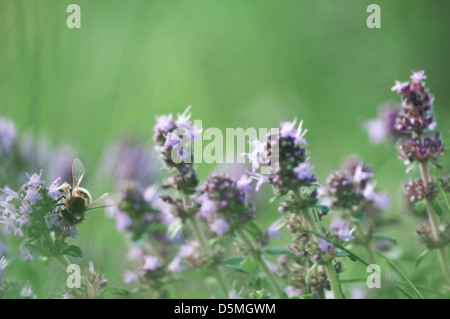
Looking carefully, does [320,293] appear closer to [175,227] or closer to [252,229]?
[252,229]

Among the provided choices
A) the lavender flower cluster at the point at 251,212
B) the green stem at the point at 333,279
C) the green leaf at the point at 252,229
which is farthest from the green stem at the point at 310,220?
the green leaf at the point at 252,229

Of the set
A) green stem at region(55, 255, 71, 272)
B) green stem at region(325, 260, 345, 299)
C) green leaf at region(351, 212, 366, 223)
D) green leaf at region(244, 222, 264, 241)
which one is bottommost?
green stem at region(325, 260, 345, 299)

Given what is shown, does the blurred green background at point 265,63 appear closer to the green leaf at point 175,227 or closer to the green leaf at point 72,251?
the green leaf at point 175,227

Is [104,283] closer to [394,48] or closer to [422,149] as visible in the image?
[422,149]

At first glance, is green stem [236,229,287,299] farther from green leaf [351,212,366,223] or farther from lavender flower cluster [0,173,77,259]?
lavender flower cluster [0,173,77,259]

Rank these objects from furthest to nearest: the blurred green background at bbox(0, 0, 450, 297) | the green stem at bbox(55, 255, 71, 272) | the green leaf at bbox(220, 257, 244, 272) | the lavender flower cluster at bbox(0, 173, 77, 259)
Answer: the blurred green background at bbox(0, 0, 450, 297) < the green leaf at bbox(220, 257, 244, 272) < the green stem at bbox(55, 255, 71, 272) < the lavender flower cluster at bbox(0, 173, 77, 259)

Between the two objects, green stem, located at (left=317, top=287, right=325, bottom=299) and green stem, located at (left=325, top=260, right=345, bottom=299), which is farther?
green stem, located at (left=317, top=287, right=325, bottom=299)

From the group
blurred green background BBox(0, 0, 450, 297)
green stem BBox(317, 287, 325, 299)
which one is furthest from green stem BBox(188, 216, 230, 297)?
blurred green background BBox(0, 0, 450, 297)
